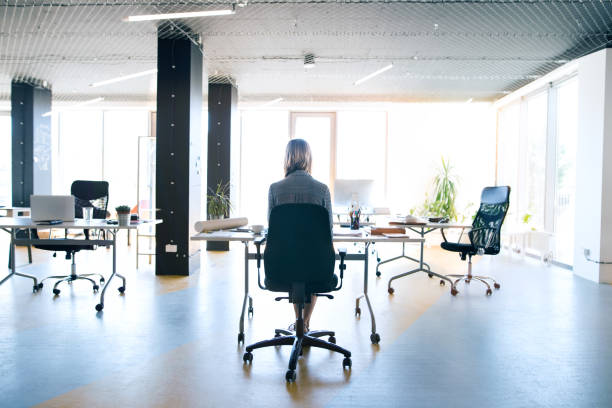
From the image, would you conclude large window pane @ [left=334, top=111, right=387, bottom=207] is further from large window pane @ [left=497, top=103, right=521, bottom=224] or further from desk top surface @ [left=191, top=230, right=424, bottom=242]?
desk top surface @ [left=191, top=230, right=424, bottom=242]

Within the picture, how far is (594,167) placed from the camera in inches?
214

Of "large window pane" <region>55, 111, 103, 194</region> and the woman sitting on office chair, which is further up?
"large window pane" <region>55, 111, 103, 194</region>

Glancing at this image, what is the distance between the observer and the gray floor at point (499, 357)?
2.29 metres

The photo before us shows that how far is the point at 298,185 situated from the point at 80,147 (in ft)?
29.4

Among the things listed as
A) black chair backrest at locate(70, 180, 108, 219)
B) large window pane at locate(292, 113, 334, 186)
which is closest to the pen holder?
black chair backrest at locate(70, 180, 108, 219)

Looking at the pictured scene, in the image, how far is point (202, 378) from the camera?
8.09 ft

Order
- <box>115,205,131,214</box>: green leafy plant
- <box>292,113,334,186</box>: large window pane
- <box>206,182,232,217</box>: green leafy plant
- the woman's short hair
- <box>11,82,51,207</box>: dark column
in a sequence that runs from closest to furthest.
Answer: the woman's short hair, <box>115,205,131,214</box>: green leafy plant, <box>206,182,232,217</box>: green leafy plant, <box>11,82,51,207</box>: dark column, <box>292,113,334,186</box>: large window pane

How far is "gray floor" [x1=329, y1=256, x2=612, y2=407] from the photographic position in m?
2.29

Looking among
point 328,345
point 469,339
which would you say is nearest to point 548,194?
point 469,339

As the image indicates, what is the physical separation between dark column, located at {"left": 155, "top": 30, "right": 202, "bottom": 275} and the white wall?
17.2ft

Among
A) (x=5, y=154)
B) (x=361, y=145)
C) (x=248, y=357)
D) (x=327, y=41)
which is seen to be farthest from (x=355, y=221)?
(x=5, y=154)

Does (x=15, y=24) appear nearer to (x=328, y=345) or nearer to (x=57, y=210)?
(x=57, y=210)

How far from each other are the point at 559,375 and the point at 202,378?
2.17m

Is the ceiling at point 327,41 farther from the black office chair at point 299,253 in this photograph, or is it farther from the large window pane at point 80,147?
the black office chair at point 299,253
